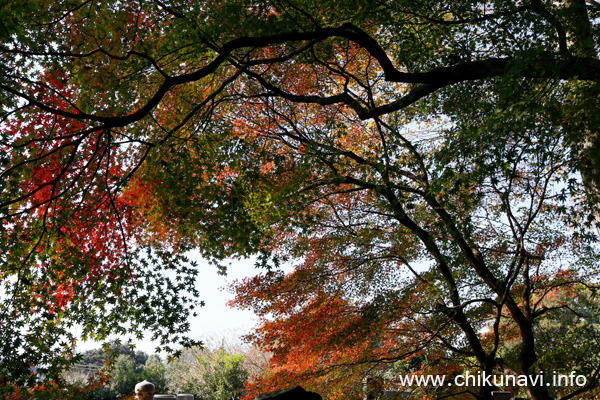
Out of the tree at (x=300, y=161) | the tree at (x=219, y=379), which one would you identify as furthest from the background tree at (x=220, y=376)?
the tree at (x=300, y=161)

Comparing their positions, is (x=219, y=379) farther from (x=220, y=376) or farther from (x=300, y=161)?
(x=300, y=161)

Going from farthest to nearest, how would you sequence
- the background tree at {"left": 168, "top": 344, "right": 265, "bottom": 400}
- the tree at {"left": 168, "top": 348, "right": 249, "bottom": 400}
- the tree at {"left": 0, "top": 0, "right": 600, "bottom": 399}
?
the background tree at {"left": 168, "top": 344, "right": 265, "bottom": 400} < the tree at {"left": 168, "top": 348, "right": 249, "bottom": 400} < the tree at {"left": 0, "top": 0, "right": 600, "bottom": 399}

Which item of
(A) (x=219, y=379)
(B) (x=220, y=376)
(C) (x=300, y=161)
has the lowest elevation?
(A) (x=219, y=379)

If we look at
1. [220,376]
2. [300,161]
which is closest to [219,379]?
[220,376]

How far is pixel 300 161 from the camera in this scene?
7.98 metres

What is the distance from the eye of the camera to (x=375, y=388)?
10.7 m

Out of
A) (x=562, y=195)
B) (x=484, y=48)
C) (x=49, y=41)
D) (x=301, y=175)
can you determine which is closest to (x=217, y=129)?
(x=301, y=175)

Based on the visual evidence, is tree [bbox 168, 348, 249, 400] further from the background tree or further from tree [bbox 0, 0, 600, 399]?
tree [bbox 0, 0, 600, 399]

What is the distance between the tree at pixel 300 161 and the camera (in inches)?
251

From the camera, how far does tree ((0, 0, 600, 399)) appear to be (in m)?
6.36

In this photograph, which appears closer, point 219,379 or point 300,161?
point 300,161

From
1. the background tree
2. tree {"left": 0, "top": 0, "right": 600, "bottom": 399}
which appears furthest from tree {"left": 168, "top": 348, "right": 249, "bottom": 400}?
tree {"left": 0, "top": 0, "right": 600, "bottom": 399}

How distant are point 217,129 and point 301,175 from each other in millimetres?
2307

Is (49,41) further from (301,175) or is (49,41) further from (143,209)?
(301,175)
